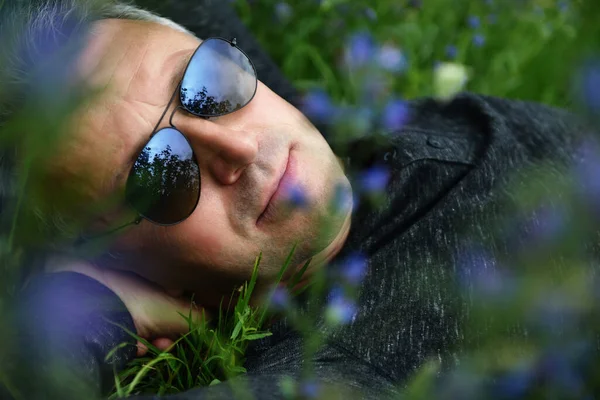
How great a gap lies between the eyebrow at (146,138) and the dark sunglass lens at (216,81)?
0.9 inches

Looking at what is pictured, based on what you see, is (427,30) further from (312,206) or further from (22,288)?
(22,288)

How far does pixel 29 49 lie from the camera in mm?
901

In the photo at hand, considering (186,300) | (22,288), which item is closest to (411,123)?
(186,300)

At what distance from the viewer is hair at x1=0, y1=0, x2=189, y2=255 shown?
65 cm

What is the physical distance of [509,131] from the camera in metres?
1.81

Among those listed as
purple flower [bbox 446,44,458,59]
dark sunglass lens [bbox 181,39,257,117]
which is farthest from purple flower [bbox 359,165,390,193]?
purple flower [bbox 446,44,458,59]

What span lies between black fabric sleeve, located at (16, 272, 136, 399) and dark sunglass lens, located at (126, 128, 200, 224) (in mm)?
233

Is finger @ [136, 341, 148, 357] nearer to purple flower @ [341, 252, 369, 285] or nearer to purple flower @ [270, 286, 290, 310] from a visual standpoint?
A: purple flower @ [270, 286, 290, 310]

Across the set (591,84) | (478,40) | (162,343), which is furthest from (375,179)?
(478,40)

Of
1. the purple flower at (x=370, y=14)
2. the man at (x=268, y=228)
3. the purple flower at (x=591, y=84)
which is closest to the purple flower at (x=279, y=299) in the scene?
the man at (x=268, y=228)

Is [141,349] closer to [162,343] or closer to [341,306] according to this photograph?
[162,343]

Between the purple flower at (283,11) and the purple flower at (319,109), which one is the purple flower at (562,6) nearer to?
the purple flower at (283,11)

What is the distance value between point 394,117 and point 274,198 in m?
0.63

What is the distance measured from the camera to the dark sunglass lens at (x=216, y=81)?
1.48 m
